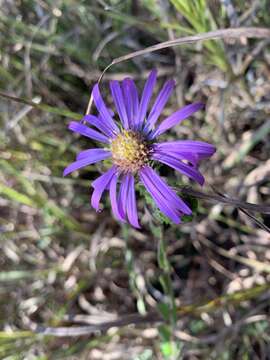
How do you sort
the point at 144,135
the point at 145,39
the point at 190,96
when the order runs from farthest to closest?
the point at 145,39, the point at 190,96, the point at 144,135

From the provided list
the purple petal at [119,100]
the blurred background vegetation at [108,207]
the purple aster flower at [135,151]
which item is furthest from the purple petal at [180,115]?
the blurred background vegetation at [108,207]

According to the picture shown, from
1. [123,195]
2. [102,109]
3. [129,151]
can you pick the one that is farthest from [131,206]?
Result: [102,109]

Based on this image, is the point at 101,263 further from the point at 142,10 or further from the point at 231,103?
the point at 142,10

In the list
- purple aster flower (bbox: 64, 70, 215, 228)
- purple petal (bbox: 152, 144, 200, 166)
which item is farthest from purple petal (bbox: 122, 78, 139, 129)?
purple petal (bbox: 152, 144, 200, 166)

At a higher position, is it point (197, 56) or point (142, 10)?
point (142, 10)

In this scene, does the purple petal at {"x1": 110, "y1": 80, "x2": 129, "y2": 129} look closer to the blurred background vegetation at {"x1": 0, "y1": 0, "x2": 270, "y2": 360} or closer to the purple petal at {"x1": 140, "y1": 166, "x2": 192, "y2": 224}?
the purple petal at {"x1": 140, "y1": 166, "x2": 192, "y2": 224}

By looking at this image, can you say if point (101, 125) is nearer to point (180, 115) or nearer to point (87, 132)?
point (87, 132)

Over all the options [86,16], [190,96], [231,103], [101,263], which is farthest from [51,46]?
[101,263]
